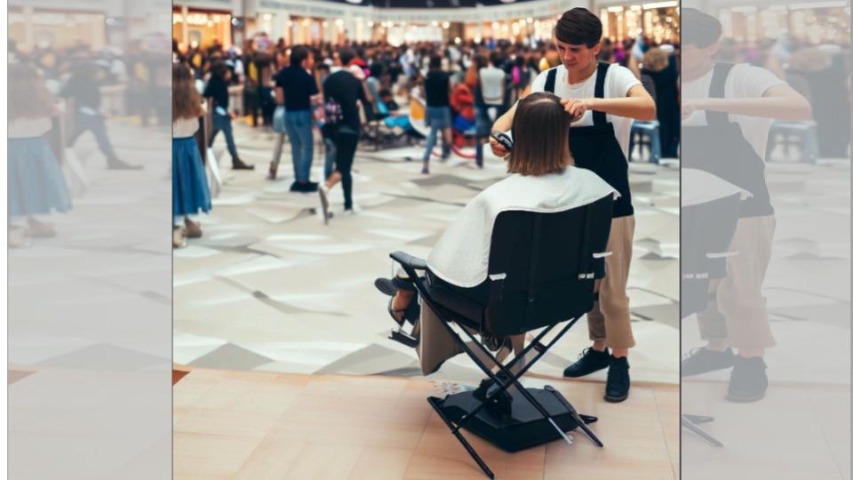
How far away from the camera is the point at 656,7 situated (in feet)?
47.4

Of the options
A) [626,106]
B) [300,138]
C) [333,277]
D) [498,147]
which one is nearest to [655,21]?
[300,138]

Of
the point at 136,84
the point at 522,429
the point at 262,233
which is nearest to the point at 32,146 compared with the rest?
the point at 136,84

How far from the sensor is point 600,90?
373 cm

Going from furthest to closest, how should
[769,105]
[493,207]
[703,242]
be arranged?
[493,207] < [703,242] < [769,105]

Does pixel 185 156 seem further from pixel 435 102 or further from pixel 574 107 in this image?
pixel 435 102

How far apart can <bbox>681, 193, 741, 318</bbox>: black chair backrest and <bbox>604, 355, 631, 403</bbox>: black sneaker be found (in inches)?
64.3

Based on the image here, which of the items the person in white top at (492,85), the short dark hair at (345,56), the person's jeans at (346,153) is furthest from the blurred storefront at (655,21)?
the person's jeans at (346,153)

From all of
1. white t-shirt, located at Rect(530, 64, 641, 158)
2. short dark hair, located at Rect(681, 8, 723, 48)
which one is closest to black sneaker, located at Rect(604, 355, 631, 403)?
white t-shirt, located at Rect(530, 64, 641, 158)

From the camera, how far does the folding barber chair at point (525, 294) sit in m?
3.17

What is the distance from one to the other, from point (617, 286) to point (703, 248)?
1547 millimetres

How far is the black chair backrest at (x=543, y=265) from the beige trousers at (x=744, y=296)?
0.79 m

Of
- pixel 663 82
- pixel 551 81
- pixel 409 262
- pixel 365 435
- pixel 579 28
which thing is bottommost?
pixel 365 435

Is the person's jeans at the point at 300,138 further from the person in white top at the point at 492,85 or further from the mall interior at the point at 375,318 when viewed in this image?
the person in white top at the point at 492,85

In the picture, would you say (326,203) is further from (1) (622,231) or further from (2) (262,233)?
(1) (622,231)
